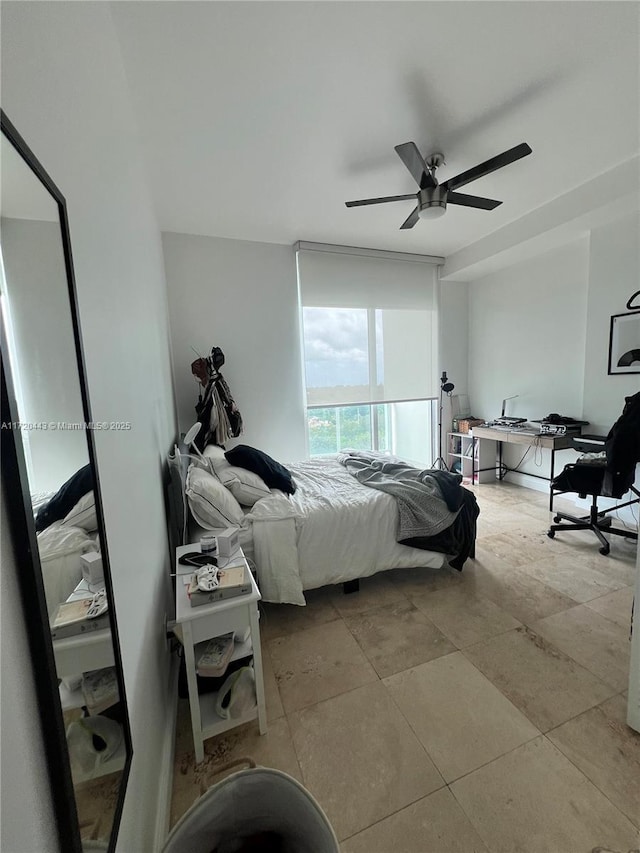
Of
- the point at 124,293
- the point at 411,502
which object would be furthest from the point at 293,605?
the point at 124,293

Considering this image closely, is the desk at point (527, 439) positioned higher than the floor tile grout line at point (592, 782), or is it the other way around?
the desk at point (527, 439)

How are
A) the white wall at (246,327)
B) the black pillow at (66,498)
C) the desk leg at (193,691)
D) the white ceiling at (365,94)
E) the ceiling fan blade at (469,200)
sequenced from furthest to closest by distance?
the white wall at (246,327) → the ceiling fan blade at (469,200) → the white ceiling at (365,94) → the desk leg at (193,691) → the black pillow at (66,498)

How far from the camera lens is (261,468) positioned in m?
2.47

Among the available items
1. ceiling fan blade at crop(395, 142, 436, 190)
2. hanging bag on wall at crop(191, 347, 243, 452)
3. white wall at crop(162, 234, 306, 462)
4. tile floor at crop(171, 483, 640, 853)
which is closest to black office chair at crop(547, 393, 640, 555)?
tile floor at crop(171, 483, 640, 853)

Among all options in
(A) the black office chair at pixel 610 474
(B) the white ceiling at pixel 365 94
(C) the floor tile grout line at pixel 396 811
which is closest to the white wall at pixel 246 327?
(B) the white ceiling at pixel 365 94

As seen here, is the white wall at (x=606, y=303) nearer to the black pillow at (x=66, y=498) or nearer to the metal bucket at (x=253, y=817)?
the metal bucket at (x=253, y=817)

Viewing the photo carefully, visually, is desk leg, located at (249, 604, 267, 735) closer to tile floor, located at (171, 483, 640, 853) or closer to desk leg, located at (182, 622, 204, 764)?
tile floor, located at (171, 483, 640, 853)

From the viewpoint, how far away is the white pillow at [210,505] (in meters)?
1.92

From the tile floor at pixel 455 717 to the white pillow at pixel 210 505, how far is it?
0.68 meters

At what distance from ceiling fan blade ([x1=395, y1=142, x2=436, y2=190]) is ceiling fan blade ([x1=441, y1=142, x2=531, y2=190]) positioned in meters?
0.13

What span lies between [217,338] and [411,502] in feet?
8.94

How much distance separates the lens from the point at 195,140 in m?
2.17

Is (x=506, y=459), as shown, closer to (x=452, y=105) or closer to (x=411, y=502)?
(x=411, y=502)

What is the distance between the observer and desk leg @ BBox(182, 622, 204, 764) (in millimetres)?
1286
